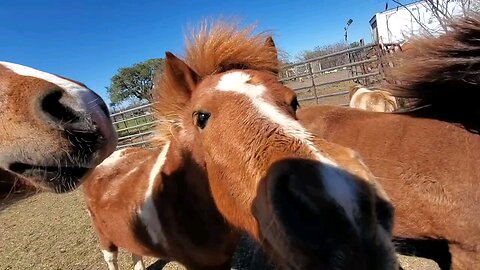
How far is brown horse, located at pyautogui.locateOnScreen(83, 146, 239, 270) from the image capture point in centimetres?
264

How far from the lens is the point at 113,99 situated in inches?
1308

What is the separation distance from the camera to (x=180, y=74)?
8.10 ft

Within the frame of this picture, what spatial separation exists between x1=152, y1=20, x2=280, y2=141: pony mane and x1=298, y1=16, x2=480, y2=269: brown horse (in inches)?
49.7

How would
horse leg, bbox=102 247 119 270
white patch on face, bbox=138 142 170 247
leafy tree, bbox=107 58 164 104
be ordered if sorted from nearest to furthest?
1. white patch on face, bbox=138 142 170 247
2. horse leg, bbox=102 247 119 270
3. leafy tree, bbox=107 58 164 104

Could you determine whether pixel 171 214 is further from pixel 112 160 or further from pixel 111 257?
pixel 111 257

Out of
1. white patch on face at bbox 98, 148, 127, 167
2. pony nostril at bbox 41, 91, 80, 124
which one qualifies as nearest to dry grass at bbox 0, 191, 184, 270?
white patch on face at bbox 98, 148, 127, 167

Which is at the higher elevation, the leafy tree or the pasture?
the leafy tree

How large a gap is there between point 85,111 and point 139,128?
1517 centimetres

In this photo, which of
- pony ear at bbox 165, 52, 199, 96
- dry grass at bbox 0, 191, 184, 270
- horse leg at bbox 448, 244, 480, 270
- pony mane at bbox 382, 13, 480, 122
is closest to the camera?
pony ear at bbox 165, 52, 199, 96

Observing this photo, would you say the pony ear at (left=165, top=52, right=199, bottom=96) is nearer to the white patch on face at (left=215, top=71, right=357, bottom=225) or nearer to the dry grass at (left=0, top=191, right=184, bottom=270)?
the white patch on face at (left=215, top=71, right=357, bottom=225)

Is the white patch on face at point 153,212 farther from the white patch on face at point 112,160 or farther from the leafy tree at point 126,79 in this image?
the leafy tree at point 126,79

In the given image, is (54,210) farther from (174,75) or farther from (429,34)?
(429,34)

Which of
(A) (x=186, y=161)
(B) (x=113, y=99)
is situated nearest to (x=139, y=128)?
(A) (x=186, y=161)

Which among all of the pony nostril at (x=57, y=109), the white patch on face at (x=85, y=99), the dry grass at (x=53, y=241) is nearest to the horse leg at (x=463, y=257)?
the white patch on face at (x=85, y=99)
